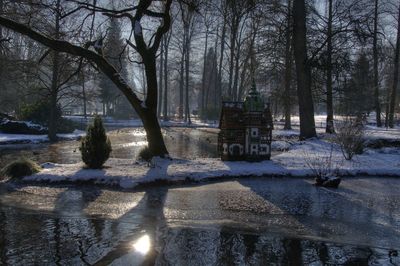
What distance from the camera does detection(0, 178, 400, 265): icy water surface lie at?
6.82 metres

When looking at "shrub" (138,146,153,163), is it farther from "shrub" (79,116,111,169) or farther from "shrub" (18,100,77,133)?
"shrub" (18,100,77,133)

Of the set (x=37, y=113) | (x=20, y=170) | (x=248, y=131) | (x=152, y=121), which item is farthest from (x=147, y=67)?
(x=37, y=113)

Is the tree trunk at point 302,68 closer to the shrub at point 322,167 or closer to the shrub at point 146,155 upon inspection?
the shrub at point 322,167

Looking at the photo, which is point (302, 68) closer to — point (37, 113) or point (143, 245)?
point (143, 245)

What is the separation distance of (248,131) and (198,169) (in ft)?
8.77

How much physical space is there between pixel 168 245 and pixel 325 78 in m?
26.8

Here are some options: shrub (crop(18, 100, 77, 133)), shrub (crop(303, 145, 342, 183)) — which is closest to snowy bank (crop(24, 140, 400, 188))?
shrub (crop(303, 145, 342, 183))

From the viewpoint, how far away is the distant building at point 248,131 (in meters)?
15.9

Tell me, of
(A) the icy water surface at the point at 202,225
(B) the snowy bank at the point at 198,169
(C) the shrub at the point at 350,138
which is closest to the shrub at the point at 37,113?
(B) the snowy bank at the point at 198,169

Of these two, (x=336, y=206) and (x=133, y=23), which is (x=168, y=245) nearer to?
(x=336, y=206)

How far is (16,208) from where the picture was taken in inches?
397

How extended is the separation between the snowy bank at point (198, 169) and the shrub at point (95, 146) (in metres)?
0.33

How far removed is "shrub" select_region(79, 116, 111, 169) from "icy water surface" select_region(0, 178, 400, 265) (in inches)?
69.8

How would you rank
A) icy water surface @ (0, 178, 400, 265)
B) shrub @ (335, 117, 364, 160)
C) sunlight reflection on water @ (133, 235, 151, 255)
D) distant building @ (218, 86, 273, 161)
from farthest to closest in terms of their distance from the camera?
shrub @ (335, 117, 364, 160) → distant building @ (218, 86, 273, 161) → sunlight reflection on water @ (133, 235, 151, 255) → icy water surface @ (0, 178, 400, 265)
